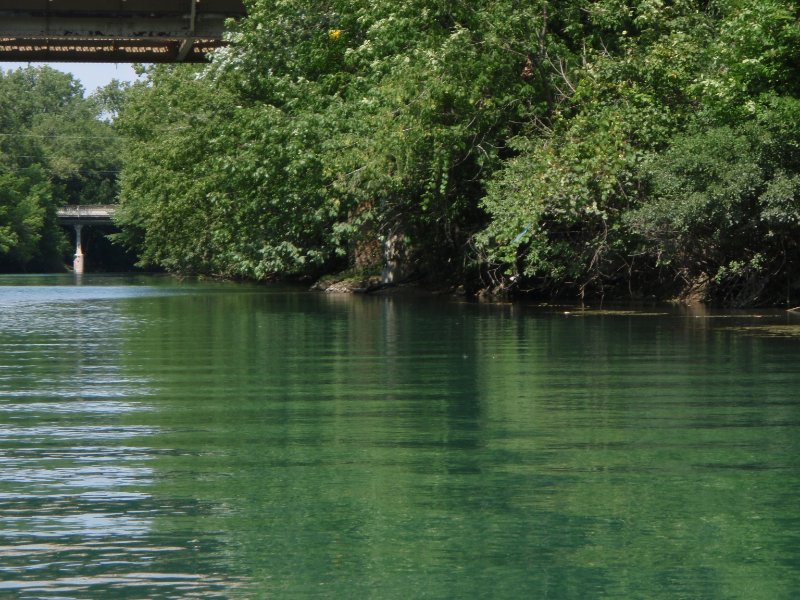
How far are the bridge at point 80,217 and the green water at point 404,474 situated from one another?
4157 inches

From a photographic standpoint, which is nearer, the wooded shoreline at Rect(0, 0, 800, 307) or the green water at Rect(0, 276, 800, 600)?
the green water at Rect(0, 276, 800, 600)

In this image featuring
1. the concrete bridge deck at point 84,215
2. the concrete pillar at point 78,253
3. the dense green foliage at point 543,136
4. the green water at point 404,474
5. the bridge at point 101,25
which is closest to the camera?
the green water at point 404,474

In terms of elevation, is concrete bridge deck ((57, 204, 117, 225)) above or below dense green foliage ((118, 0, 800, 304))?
above

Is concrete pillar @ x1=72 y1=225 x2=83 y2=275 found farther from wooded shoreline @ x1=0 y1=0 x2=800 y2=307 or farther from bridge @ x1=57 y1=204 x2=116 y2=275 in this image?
wooded shoreline @ x1=0 y1=0 x2=800 y2=307

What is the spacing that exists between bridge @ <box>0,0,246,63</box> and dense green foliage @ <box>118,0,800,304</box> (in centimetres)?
129

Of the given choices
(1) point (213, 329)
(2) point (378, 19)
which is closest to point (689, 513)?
(1) point (213, 329)

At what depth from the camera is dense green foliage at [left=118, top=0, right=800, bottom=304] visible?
25.5m

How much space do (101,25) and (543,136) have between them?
1205 centimetres

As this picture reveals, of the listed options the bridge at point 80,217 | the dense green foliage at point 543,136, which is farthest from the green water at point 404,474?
the bridge at point 80,217

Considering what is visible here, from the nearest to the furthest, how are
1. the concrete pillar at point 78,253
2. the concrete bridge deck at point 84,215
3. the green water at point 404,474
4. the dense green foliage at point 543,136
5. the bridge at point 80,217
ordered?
the green water at point 404,474, the dense green foliage at point 543,136, the concrete bridge deck at point 84,215, the bridge at point 80,217, the concrete pillar at point 78,253

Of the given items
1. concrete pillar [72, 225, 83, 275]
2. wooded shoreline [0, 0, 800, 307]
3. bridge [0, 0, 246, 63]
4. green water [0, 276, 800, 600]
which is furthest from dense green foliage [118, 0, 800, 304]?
concrete pillar [72, 225, 83, 275]

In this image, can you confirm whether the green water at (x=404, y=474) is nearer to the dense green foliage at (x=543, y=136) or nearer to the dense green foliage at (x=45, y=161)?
the dense green foliage at (x=543, y=136)

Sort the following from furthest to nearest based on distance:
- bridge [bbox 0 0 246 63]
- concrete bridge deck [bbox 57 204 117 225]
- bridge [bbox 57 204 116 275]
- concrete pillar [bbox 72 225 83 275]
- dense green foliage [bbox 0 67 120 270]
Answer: concrete pillar [bbox 72 225 83 275], bridge [bbox 57 204 116 275], concrete bridge deck [bbox 57 204 117 225], dense green foliage [bbox 0 67 120 270], bridge [bbox 0 0 246 63]

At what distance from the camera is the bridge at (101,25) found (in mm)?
34750
